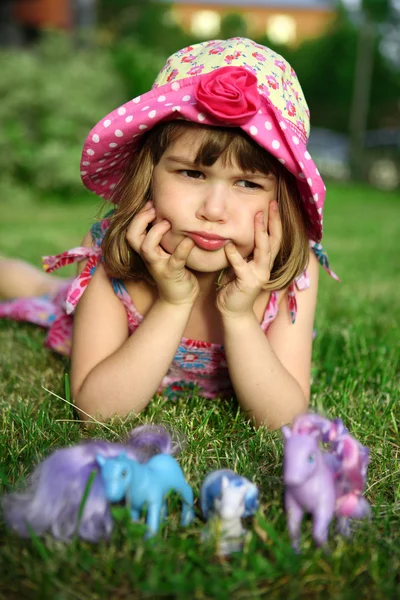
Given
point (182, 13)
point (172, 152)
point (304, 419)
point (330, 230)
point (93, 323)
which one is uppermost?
point (172, 152)

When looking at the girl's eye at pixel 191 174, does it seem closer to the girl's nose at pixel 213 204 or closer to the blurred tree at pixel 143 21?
the girl's nose at pixel 213 204

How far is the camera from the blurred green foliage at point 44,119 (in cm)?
1015

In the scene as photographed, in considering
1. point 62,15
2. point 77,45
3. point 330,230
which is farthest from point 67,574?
point 62,15

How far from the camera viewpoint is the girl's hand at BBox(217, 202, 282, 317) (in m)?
2.07

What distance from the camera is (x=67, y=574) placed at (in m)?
1.30

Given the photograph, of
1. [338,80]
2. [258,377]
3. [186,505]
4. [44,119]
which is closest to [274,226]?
[258,377]

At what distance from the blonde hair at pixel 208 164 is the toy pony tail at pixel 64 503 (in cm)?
94

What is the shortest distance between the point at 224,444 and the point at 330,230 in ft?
22.0

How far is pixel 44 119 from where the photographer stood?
10836mm

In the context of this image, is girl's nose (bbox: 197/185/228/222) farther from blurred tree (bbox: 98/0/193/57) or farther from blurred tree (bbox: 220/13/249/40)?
blurred tree (bbox: 220/13/249/40)

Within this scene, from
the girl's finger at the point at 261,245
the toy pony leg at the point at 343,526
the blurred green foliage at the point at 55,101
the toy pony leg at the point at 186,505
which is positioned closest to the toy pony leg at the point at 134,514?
the toy pony leg at the point at 186,505

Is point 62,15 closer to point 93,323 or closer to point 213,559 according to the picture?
point 93,323

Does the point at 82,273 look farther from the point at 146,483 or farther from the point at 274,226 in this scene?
the point at 146,483

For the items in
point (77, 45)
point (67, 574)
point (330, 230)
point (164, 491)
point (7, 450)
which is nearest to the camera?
point (67, 574)
